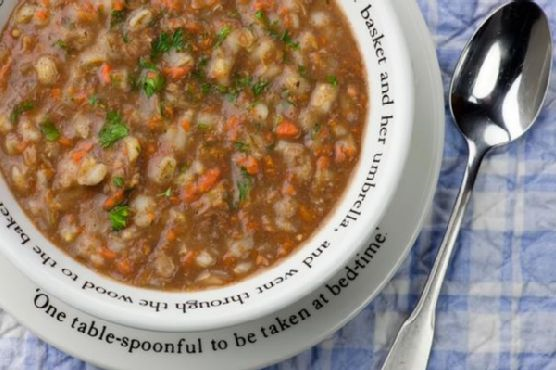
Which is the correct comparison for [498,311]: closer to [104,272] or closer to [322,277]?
[322,277]

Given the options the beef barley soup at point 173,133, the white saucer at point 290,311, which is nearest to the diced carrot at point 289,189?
the beef barley soup at point 173,133

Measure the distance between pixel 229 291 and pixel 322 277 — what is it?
1.11 feet

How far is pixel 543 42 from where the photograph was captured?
3.84 metres

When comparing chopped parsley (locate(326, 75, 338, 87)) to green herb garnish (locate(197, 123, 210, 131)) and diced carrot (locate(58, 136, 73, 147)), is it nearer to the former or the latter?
green herb garnish (locate(197, 123, 210, 131))

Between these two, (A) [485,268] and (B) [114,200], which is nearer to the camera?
(B) [114,200]

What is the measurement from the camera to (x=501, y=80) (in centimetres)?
385

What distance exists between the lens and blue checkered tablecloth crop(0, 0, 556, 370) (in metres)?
3.81

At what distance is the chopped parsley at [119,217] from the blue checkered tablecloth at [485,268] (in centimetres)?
112

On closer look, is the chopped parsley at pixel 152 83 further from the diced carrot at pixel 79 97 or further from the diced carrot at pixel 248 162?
the diced carrot at pixel 248 162

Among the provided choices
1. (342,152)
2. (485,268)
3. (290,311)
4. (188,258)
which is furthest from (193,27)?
(485,268)


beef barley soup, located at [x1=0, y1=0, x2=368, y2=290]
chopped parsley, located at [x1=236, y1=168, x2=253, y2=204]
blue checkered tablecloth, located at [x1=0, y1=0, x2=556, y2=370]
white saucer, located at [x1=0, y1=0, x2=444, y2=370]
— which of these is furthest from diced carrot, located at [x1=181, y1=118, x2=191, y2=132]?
blue checkered tablecloth, located at [x1=0, y1=0, x2=556, y2=370]

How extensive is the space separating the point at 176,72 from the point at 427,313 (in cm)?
148

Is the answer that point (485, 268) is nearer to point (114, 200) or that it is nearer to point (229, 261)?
point (229, 261)

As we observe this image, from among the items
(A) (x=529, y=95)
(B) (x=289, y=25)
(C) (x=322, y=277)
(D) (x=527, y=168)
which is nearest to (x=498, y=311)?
(D) (x=527, y=168)
